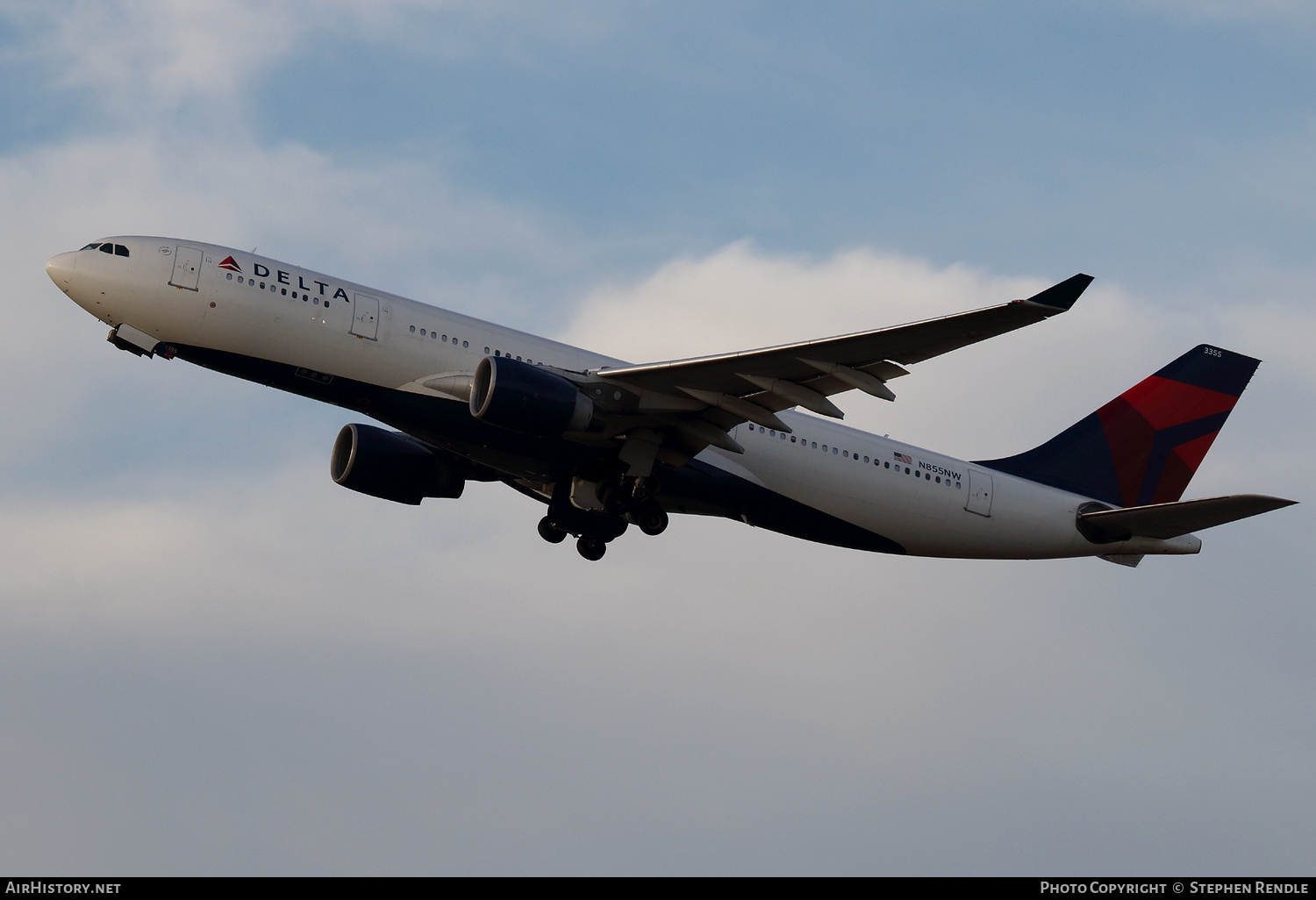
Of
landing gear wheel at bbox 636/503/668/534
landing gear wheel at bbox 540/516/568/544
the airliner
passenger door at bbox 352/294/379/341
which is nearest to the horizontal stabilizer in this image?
Result: the airliner

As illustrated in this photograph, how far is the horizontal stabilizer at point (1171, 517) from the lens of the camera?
30469 millimetres

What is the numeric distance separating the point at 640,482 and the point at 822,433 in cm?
485

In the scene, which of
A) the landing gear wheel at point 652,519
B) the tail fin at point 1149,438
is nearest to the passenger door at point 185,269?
the landing gear wheel at point 652,519

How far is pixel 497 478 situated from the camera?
114 ft

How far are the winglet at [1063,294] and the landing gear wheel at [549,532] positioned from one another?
15.6 m

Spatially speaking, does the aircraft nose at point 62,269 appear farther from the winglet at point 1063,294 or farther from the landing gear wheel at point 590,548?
the winglet at point 1063,294

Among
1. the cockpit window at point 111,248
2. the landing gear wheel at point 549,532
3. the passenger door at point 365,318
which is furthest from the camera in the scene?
the landing gear wheel at point 549,532

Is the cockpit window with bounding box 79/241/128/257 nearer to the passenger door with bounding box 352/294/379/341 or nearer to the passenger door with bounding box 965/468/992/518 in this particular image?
the passenger door with bounding box 352/294/379/341

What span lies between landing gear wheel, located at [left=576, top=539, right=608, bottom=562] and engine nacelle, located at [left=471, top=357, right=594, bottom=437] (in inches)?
302

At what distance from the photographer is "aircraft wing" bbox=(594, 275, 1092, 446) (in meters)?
24.8

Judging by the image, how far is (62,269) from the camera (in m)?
28.4

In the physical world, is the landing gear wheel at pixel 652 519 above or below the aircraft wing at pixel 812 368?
below

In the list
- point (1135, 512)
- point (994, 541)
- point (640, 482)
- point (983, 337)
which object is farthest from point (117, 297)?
point (1135, 512)
